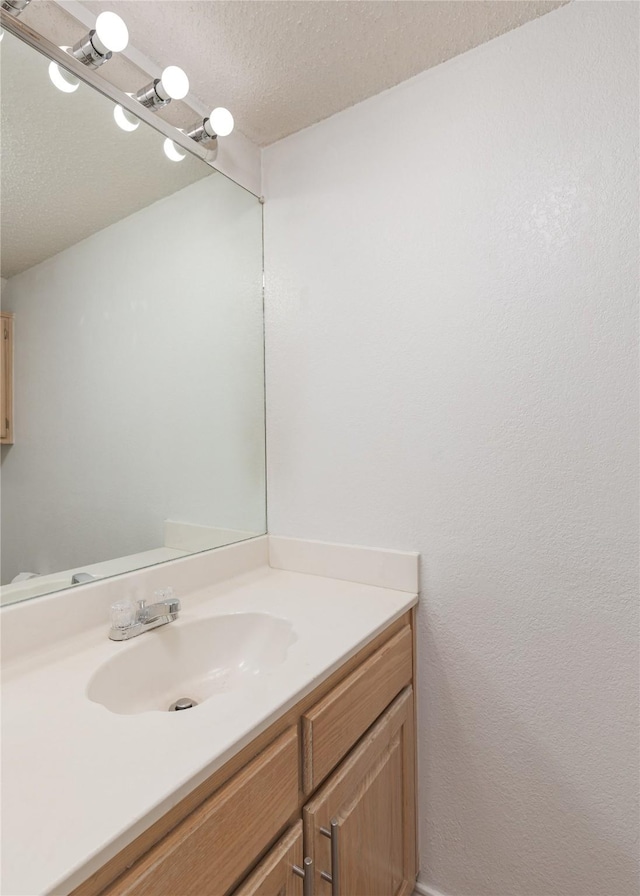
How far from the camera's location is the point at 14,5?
926 millimetres

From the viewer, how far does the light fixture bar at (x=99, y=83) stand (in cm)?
97

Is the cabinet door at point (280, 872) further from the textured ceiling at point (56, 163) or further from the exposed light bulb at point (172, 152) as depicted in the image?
the exposed light bulb at point (172, 152)

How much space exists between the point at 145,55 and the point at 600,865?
2.27 metres

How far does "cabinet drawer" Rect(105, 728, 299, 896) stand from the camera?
559 millimetres

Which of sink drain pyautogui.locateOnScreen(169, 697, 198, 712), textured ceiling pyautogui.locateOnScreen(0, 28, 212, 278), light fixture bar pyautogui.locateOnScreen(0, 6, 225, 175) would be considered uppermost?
light fixture bar pyautogui.locateOnScreen(0, 6, 225, 175)

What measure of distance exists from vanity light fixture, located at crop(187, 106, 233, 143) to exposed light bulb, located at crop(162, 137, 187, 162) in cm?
6

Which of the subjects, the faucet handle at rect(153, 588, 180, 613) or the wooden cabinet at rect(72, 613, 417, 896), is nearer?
the wooden cabinet at rect(72, 613, 417, 896)

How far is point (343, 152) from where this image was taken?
1.45 m

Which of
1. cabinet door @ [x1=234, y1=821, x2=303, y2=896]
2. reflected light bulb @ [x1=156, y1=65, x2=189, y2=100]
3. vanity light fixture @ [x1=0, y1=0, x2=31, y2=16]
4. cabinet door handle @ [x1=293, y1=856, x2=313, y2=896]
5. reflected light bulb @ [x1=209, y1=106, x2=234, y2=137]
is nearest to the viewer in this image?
cabinet door @ [x1=234, y1=821, x2=303, y2=896]

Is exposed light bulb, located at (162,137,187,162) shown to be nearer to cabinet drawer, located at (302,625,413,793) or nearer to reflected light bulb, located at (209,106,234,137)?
reflected light bulb, located at (209,106,234,137)

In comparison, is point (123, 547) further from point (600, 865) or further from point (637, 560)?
point (600, 865)

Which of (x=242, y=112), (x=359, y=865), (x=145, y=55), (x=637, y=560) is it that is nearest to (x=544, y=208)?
(x=637, y=560)

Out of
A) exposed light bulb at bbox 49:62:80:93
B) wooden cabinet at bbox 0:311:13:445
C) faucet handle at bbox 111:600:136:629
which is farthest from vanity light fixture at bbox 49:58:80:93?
faucet handle at bbox 111:600:136:629

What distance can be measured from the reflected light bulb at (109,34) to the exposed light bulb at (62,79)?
0.40 feet
